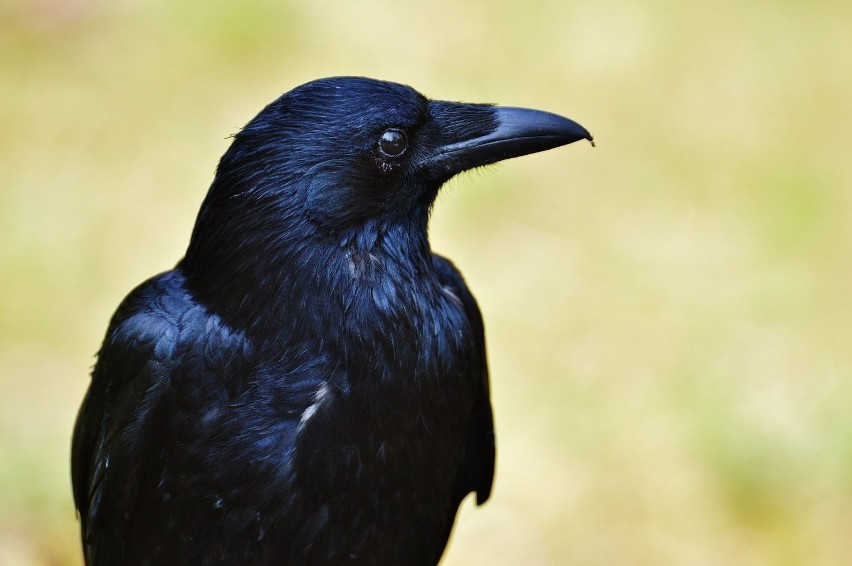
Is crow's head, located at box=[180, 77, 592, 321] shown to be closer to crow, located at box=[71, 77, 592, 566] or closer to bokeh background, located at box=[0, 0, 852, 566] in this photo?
crow, located at box=[71, 77, 592, 566]

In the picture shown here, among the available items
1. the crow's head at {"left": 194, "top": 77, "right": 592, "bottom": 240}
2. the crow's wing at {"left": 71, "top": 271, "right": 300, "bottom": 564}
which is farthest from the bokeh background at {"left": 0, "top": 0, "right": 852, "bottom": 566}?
the crow's wing at {"left": 71, "top": 271, "right": 300, "bottom": 564}

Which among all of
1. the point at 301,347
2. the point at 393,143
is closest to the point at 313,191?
the point at 393,143

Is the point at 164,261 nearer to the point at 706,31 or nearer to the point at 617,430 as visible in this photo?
the point at 617,430

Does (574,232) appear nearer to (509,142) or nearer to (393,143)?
(509,142)

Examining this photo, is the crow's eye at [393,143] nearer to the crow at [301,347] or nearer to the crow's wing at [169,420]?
the crow at [301,347]

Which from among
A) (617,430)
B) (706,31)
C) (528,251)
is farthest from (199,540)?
(706,31)

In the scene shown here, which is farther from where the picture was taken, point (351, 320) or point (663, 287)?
point (663, 287)

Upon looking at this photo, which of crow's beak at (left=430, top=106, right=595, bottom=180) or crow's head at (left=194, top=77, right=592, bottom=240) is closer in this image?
crow's head at (left=194, top=77, right=592, bottom=240)

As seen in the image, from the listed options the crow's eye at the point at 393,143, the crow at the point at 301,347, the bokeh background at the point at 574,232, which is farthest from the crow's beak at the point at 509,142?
the bokeh background at the point at 574,232
